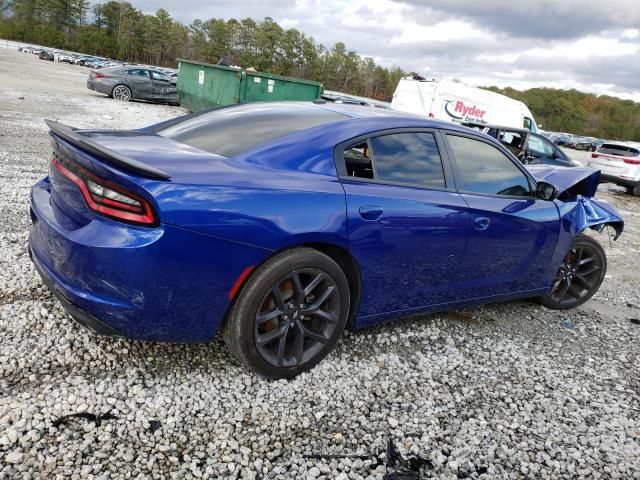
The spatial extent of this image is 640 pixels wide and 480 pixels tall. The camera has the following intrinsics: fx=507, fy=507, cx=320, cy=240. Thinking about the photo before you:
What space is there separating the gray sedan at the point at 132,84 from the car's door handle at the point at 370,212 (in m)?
20.8

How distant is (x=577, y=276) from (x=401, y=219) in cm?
252

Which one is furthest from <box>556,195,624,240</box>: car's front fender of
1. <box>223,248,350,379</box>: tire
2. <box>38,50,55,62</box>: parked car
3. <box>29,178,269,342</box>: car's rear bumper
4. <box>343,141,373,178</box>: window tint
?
<box>38,50,55,62</box>: parked car

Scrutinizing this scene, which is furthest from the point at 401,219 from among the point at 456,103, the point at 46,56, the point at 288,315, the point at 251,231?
the point at 46,56

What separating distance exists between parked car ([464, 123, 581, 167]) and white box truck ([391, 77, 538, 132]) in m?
5.36

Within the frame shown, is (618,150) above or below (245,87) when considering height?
above

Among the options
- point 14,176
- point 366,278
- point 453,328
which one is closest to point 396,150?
point 366,278

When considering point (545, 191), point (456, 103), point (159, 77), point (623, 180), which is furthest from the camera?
point (159, 77)

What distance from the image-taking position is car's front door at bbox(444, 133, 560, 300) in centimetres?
343

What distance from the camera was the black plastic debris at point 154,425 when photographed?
2.32 meters

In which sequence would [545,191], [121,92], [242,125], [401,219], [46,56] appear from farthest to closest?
[46,56] < [121,92] < [545,191] < [242,125] < [401,219]

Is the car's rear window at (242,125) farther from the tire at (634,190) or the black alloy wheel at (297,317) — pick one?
the tire at (634,190)

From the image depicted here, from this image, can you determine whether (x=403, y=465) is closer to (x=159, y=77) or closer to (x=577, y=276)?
(x=577, y=276)

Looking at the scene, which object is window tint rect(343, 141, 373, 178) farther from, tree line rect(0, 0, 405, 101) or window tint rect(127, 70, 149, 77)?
tree line rect(0, 0, 405, 101)

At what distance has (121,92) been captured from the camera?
21.0 meters
